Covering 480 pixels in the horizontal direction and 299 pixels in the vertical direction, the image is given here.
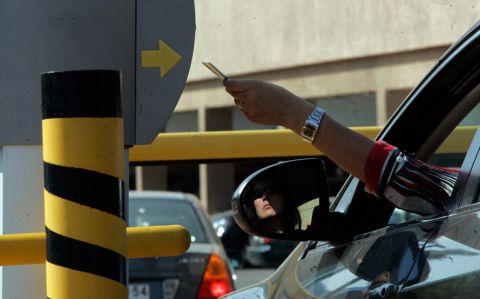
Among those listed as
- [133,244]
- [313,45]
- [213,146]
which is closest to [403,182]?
[133,244]

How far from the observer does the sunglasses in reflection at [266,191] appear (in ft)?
8.27

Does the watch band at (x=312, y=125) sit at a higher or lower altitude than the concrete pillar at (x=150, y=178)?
higher

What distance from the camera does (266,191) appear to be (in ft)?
8.36

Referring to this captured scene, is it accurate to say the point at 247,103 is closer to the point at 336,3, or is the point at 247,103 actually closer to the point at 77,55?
the point at 77,55

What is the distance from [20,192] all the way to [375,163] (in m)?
1.11


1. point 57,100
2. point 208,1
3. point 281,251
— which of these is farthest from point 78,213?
point 281,251

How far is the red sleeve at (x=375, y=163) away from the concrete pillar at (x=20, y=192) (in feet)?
3.40

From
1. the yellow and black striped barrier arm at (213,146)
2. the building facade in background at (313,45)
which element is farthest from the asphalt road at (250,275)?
the yellow and black striped barrier arm at (213,146)

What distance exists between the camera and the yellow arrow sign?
2.79 metres

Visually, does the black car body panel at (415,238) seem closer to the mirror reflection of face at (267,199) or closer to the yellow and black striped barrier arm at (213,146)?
the mirror reflection of face at (267,199)

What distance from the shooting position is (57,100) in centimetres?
230

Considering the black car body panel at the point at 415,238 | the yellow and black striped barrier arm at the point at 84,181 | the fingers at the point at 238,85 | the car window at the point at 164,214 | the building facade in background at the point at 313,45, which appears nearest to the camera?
the black car body panel at the point at 415,238

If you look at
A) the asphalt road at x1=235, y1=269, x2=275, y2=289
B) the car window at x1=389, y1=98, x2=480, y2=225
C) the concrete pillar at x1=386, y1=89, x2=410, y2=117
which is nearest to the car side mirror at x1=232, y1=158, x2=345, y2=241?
the car window at x1=389, y1=98, x2=480, y2=225

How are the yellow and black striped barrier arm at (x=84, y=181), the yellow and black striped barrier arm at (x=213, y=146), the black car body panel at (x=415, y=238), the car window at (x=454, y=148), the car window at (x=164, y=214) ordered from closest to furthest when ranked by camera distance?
the black car body panel at (x=415, y=238) → the yellow and black striped barrier arm at (x=84, y=181) → the car window at (x=454, y=148) → the yellow and black striped barrier arm at (x=213, y=146) → the car window at (x=164, y=214)
